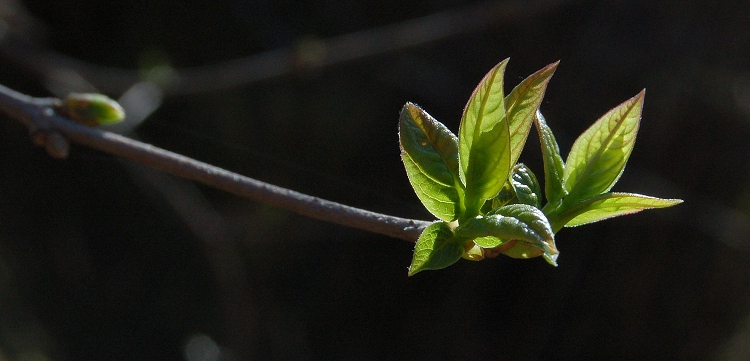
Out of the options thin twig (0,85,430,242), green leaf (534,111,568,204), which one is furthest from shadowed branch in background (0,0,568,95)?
green leaf (534,111,568,204)

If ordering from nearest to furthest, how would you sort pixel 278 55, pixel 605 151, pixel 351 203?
pixel 605 151
pixel 278 55
pixel 351 203

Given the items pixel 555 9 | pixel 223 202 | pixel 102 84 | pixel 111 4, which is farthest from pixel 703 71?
pixel 111 4

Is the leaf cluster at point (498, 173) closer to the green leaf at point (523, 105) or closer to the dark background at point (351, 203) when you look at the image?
the green leaf at point (523, 105)

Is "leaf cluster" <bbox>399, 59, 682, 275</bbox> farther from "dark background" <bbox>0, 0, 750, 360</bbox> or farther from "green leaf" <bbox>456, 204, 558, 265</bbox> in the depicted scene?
"dark background" <bbox>0, 0, 750, 360</bbox>

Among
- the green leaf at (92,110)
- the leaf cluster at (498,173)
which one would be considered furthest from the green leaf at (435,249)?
the green leaf at (92,110)

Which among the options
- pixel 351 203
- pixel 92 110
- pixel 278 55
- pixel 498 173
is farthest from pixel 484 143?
pixel 351 203

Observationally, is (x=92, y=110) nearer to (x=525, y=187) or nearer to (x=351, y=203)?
(x=525, y=187)

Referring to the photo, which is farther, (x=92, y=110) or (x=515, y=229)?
(x=92, y=110)

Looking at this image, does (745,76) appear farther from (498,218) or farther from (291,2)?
(498,218)
